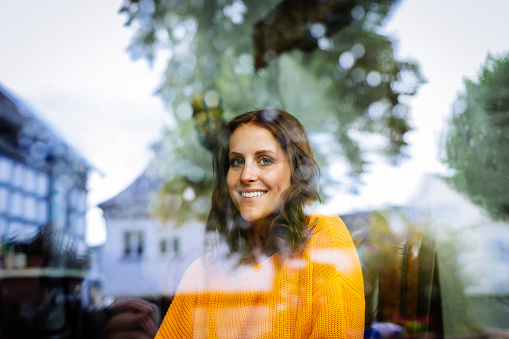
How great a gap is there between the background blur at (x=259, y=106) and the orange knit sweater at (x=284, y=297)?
307mm

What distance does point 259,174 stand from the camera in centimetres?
88

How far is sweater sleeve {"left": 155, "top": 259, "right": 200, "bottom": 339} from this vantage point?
0.93 meters

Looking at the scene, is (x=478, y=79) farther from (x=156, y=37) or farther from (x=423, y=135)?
(x=156, y=37)

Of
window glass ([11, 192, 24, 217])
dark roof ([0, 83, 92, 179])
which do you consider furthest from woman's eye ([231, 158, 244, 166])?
window glass ([11, 192, 24, 217])

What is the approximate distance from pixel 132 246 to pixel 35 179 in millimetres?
889

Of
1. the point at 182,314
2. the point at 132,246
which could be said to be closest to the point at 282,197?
the point at 182,314

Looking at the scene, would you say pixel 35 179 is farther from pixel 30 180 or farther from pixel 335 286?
pixel 335 286

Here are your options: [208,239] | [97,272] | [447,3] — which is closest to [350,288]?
[208,239]

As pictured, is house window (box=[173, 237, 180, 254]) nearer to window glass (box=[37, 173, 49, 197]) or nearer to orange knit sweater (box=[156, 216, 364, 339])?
window glass (box=[37, 173, 49, 197])

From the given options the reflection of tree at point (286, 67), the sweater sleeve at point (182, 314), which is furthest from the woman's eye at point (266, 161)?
the reflection of tree at point (286, 67)

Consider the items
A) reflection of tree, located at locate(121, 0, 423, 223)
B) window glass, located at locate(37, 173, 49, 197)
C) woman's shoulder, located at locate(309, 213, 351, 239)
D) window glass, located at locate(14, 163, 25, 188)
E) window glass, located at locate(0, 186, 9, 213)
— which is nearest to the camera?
woman's shoulder, located at locate(309, 213, 351, 239)

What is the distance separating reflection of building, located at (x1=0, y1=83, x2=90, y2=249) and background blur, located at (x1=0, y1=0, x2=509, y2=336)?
1 cm

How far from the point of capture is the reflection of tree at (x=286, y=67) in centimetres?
212

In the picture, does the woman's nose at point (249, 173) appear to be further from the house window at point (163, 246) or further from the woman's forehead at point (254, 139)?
the house window at point (163, 246)
